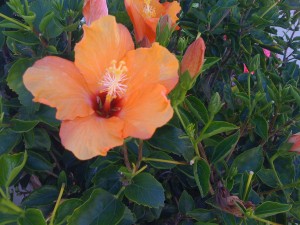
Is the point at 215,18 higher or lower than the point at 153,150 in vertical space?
higher

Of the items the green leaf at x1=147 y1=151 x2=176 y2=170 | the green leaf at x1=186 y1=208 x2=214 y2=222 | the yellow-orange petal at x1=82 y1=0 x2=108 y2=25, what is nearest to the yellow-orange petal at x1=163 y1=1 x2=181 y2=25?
the yellow-orange petal at x1=82 y1=0 x2=108 y2=25

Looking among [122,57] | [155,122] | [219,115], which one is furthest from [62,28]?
[219,115]

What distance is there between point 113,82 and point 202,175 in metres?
0.20

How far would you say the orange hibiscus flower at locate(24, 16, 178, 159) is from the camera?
532mm

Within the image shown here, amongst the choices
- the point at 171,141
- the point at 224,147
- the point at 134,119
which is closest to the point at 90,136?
the point at 134,119

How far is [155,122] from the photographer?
1.74 ft

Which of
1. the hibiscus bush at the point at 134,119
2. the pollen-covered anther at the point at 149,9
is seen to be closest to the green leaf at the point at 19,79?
the hibiscus bush at the point at 134,119

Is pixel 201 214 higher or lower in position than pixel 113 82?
lower

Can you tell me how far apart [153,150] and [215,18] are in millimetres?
323

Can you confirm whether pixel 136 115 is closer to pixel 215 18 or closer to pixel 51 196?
pixel 51 196

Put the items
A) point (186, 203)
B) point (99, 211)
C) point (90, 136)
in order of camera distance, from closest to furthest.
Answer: point (90, 136) < point (99, 211) < point (186, 203)

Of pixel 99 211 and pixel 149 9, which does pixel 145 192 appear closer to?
pixel 99 211

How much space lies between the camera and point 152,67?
0.58 m

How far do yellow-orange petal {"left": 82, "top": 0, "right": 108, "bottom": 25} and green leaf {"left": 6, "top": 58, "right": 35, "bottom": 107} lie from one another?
11 cm
